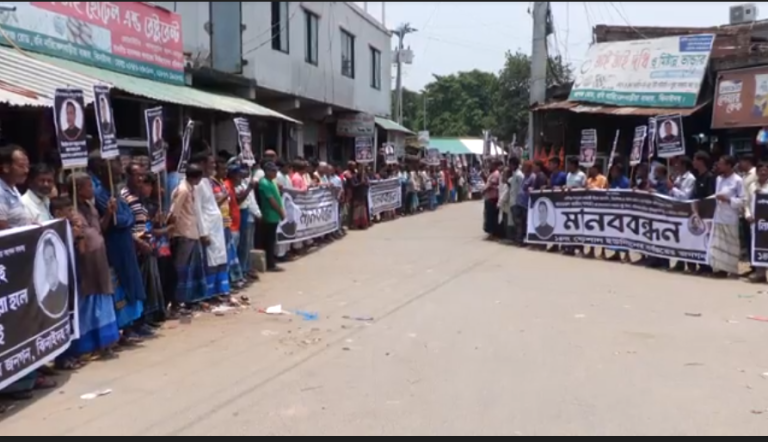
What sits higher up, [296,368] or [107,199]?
[107,199]

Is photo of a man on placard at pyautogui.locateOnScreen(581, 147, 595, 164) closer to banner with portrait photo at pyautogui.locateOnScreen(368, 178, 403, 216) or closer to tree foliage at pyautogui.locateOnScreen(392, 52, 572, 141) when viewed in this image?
banner with portrait photo at pyautogui.locateOnScreen(368, 178, 403, 216)

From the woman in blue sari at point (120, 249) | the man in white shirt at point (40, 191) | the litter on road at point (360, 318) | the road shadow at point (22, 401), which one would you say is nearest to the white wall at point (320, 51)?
the litter on road at point (360, 318)

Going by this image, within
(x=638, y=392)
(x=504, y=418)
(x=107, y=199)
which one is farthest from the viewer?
(x=107, y=199)

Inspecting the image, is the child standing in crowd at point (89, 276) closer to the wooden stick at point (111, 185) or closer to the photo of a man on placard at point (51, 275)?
the wooden stick at point (111, 185)

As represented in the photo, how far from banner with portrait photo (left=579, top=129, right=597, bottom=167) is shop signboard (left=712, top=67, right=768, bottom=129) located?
10.1 ft

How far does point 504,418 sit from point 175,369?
284 cm

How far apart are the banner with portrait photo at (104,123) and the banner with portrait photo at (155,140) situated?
90cm

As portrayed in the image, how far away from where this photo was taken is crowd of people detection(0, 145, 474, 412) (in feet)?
20.4

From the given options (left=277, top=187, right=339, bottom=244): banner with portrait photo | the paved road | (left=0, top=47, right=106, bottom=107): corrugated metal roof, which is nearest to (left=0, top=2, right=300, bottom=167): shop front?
(left=0, top=47, right=106, bottom=107): corrugated metal roof

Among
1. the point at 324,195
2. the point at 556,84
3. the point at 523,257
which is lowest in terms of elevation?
the point at 523,257

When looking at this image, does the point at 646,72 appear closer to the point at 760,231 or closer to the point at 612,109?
the point at 612,109

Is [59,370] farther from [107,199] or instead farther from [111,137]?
[111,137]

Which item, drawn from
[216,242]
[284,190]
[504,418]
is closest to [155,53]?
[284,190]

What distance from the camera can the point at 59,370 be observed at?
628 centimetres
